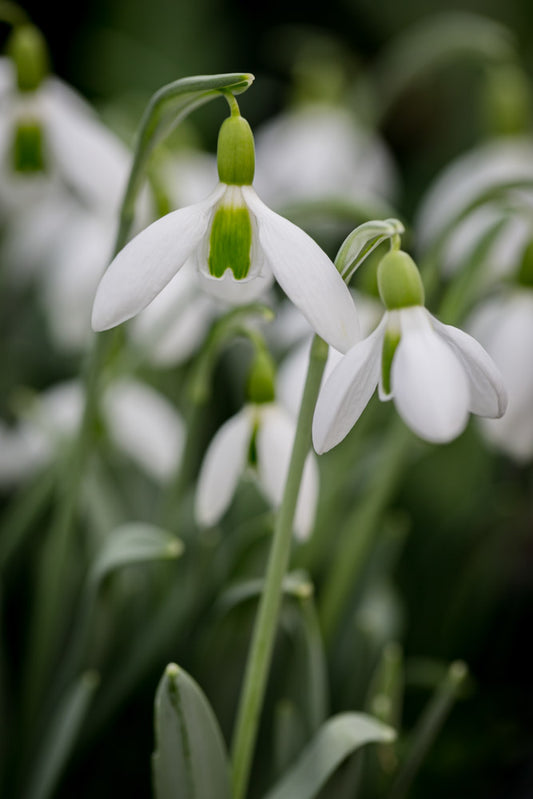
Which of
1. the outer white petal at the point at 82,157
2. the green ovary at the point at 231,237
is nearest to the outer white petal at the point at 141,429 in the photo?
the outer white petal at the point at 82,157

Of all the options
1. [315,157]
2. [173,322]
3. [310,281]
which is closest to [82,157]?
[173,322]

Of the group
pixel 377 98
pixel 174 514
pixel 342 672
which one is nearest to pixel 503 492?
pixel 342 672

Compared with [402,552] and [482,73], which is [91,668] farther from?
[482,73]

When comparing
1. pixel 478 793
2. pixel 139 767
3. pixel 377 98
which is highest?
pixel 377 98

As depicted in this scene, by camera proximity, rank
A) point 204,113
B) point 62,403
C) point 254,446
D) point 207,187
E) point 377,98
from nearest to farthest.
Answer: point 254,446, point 62,403, point 207,187, point 377,98, point 204,113

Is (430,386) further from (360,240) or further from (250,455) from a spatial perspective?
(250,455)

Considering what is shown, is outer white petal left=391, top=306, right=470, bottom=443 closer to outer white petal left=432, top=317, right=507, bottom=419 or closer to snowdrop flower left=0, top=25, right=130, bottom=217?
outer white petal left=432, top=317, right=507, bottom=419

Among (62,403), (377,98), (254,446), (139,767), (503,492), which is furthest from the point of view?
(377,98)
